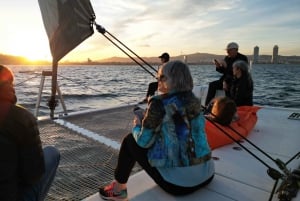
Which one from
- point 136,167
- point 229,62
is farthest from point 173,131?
point 229,62

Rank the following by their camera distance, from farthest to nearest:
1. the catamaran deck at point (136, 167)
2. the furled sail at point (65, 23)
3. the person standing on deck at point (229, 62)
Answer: the person standing on deck at point (229, 62), the furled sail at point (65, 23), the catamaran deck at point (136, 167)

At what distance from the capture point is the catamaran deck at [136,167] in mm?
2582

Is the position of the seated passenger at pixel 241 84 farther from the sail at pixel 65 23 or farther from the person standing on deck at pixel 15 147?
the person standing on deck at pixel 15 147

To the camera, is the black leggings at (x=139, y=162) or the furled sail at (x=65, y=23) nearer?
the black leggings at (x=139, y=162)

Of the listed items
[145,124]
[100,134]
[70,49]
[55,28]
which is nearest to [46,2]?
[55,28]

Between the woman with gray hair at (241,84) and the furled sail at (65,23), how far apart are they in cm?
253

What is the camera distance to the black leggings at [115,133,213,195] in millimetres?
2383

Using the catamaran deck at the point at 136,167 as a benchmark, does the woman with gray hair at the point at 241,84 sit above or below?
above

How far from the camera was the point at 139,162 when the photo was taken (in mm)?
2412

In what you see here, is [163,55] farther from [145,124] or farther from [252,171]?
[145,124]

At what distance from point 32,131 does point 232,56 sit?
4931 mm

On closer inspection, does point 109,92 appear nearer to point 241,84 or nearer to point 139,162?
point 241,84

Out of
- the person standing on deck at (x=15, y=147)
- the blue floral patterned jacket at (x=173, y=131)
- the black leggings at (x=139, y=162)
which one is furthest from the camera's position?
the black leggings at (x=139, y=162)

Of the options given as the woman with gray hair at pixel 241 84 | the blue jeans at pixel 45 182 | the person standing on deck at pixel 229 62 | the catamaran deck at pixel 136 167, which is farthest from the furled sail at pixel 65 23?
the person standing on deck at pixel 229 62
